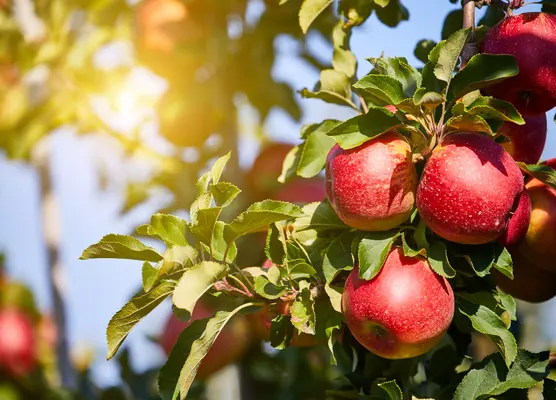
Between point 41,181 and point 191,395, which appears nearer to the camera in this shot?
point 191,395

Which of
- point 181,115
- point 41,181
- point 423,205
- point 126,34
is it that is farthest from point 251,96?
point 423,205

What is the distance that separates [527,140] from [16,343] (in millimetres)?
2359

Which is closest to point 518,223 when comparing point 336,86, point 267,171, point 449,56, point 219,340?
point 449,56

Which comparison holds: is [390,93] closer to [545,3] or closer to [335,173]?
[335,173]

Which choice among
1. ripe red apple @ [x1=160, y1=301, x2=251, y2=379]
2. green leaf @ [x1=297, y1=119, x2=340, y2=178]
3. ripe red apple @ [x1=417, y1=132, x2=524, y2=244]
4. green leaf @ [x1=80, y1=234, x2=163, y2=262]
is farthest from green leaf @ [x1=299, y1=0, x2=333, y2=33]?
ripe red apple @ [x1=160, y1=301, x2=251, y2=379]

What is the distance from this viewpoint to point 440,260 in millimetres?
1050

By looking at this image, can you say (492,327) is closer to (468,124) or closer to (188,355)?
(468,124)

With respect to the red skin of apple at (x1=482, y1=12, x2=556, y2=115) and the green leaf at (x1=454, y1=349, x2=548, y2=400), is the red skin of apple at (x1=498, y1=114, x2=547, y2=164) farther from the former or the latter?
the green leaf at (x1=454, y1=349, x2=548, y2=400)

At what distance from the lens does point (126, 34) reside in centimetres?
258

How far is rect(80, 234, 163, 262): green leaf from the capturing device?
103cm

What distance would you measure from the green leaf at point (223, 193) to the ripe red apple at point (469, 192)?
0.28 metres

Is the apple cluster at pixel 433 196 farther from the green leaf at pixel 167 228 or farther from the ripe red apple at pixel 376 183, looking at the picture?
the green leaf at pixel 167 228

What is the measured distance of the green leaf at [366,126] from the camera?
1.04m

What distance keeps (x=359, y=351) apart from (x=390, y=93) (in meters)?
0.52
